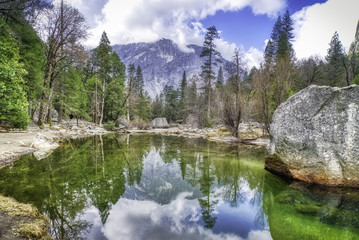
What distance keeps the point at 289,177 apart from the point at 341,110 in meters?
2.67

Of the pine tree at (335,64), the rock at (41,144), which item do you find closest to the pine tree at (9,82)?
the rock at (41,144)

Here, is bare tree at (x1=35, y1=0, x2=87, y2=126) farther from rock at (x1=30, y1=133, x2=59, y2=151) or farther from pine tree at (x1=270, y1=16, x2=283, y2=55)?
pine tree at (x1=270, y1=16, x2=283, y2=55)

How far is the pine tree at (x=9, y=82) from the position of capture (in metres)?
9.23

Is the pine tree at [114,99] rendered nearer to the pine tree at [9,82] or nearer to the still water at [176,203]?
the pine tree at [9,82]

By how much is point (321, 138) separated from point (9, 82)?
49.0 feet

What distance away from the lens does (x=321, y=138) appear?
5.29m

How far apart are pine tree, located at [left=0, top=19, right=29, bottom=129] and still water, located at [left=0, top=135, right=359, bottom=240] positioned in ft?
17.2

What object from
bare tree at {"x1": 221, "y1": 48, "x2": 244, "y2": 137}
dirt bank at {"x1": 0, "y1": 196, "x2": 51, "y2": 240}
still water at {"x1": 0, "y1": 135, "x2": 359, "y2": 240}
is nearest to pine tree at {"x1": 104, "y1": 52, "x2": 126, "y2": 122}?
bare tree at {"x1": 221, "y1": 48, "x2": 244, "y2": 137}

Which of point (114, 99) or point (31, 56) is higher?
point (31, 56)

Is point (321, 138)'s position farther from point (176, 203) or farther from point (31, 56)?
point (31, 56)

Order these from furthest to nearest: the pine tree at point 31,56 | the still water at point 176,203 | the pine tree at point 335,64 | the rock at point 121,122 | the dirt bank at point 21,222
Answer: the rock at point 121,122 → the pine tree at point 335,64 → the pine tree at point 31,56 → the still water at point 176,203 → the dirt bank at point 21,222

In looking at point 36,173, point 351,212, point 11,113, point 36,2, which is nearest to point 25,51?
point 36,2

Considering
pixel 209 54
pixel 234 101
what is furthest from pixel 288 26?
pixel 234 101

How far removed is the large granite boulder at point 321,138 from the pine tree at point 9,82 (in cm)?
1352
